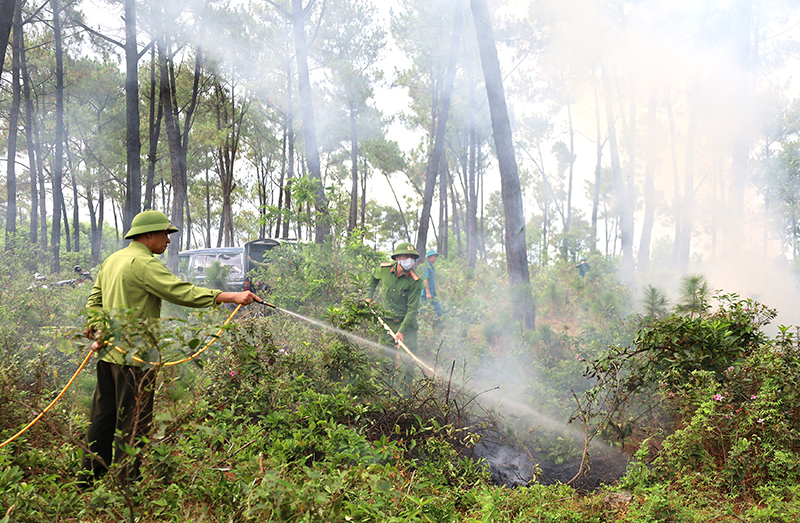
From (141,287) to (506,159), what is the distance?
6267mm

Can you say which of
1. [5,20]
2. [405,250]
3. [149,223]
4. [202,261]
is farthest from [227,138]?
[149,223]

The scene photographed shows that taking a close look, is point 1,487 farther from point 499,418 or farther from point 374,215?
point 374,215

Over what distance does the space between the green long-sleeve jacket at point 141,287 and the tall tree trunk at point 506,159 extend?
5.90 meters

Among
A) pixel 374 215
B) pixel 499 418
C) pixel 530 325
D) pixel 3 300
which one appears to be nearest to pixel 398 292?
pixel 499 418

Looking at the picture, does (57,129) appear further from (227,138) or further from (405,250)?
(405,250)

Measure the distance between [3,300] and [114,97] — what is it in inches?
641

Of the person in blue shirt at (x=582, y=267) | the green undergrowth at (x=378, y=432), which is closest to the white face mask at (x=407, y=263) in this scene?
the green undergrowth at (x=378, y=432)

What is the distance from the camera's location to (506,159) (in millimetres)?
7738

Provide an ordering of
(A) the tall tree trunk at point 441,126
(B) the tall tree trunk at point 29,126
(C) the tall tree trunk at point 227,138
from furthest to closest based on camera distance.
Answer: (C) the tall tree trunk at point 227,138 → (B) the tall tree trunk at point 29,126 → (A) the tall tree trunk at point 441,126

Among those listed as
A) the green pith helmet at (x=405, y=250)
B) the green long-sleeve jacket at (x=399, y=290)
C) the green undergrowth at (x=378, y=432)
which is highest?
the green pith helmet at (x=405, y=250)

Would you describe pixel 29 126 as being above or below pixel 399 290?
above

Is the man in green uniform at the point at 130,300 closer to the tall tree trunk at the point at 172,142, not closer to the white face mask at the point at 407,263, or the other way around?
the white face mask at the point at 407,263

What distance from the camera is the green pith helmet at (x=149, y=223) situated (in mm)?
2863

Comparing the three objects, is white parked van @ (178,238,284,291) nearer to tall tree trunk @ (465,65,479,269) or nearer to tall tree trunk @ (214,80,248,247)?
tall tree trunk @ (465,65,479,269)
